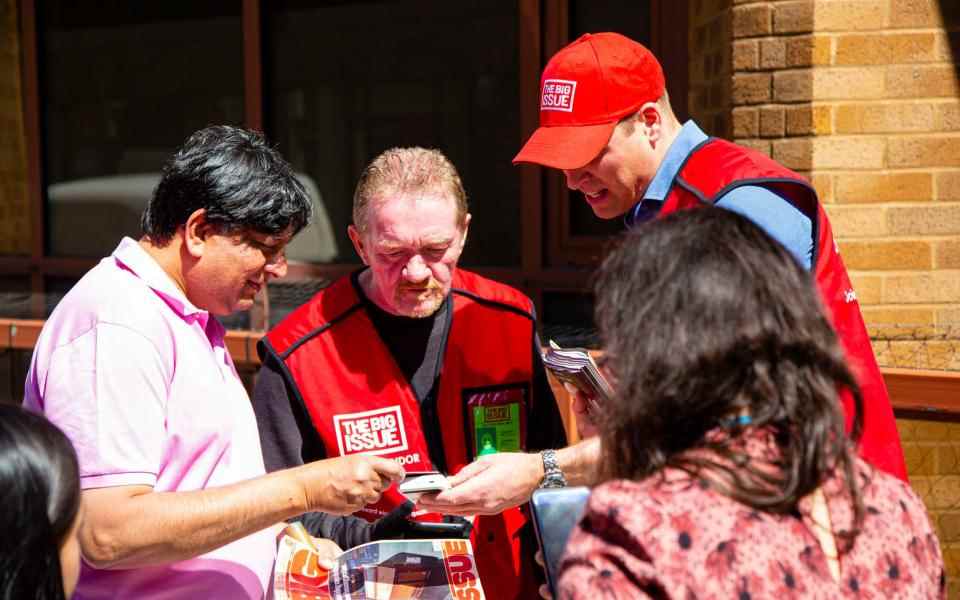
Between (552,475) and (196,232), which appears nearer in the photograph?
(196,232)

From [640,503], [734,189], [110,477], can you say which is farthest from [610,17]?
[640,503]

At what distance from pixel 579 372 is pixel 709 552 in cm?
105

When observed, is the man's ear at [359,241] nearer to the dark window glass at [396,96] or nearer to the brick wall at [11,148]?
the dark window glass at [396,96]

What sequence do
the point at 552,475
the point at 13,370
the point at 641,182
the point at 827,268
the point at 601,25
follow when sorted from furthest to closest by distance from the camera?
1. the point at 13,370
2. the point at 601,25
3. the point at 641,182
4. the point at 552,475
5. the point at 827,268

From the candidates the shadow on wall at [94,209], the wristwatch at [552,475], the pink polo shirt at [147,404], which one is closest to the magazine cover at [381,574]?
the pink polo shirt at [147,404]

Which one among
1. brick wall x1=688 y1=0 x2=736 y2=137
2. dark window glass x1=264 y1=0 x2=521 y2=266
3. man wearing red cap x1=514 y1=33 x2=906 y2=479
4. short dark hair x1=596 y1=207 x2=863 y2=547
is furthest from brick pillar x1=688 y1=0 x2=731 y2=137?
short dark hair x1=596 y1=207 x2=863 y2=547

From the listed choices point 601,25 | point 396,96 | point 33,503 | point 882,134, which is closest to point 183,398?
point 33,503

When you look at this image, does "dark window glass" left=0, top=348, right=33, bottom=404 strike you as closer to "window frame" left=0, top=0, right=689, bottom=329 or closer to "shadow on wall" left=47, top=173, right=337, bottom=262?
"window frame" left=0, top=0, right=689, bottom=329

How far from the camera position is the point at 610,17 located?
491 centimetres

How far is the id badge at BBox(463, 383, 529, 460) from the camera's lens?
287 centimetres

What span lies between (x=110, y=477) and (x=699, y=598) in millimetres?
1147

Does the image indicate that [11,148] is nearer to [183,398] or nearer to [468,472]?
[183,398]

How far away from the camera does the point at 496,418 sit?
289 cm

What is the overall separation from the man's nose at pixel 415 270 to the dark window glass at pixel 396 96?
2.44 meters
